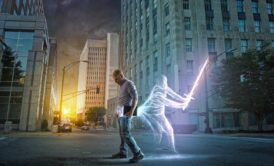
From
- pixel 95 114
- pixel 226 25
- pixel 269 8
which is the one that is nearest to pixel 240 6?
pixel 226 25

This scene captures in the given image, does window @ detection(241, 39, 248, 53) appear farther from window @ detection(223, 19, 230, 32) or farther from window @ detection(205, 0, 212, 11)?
window @ detection(205, 0, 212, 11)

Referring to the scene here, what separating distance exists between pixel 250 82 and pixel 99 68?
507ft

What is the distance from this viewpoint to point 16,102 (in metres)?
27.1

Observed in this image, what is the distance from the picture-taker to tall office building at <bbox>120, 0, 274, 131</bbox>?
3622 cm

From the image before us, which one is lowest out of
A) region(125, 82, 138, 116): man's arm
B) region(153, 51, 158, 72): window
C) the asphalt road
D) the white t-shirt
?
the asphalt road

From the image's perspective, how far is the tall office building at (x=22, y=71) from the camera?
2673cm

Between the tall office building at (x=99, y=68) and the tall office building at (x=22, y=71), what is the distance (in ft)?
435

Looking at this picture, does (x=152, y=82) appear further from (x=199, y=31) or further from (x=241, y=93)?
(x=241, y=93)

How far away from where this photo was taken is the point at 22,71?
28.3 meters

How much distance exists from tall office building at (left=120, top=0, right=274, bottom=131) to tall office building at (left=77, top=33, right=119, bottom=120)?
12086 centimetres

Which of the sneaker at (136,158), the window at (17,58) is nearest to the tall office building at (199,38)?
the window at (17,58)

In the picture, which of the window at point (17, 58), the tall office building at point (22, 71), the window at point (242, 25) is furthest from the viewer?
the window at point (242, 25)

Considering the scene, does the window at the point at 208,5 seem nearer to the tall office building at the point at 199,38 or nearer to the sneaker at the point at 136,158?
the tall office building at the point at 199,38

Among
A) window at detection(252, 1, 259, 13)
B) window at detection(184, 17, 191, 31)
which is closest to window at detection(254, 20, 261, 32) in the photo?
window at detection(252, 1, 259, 13)
